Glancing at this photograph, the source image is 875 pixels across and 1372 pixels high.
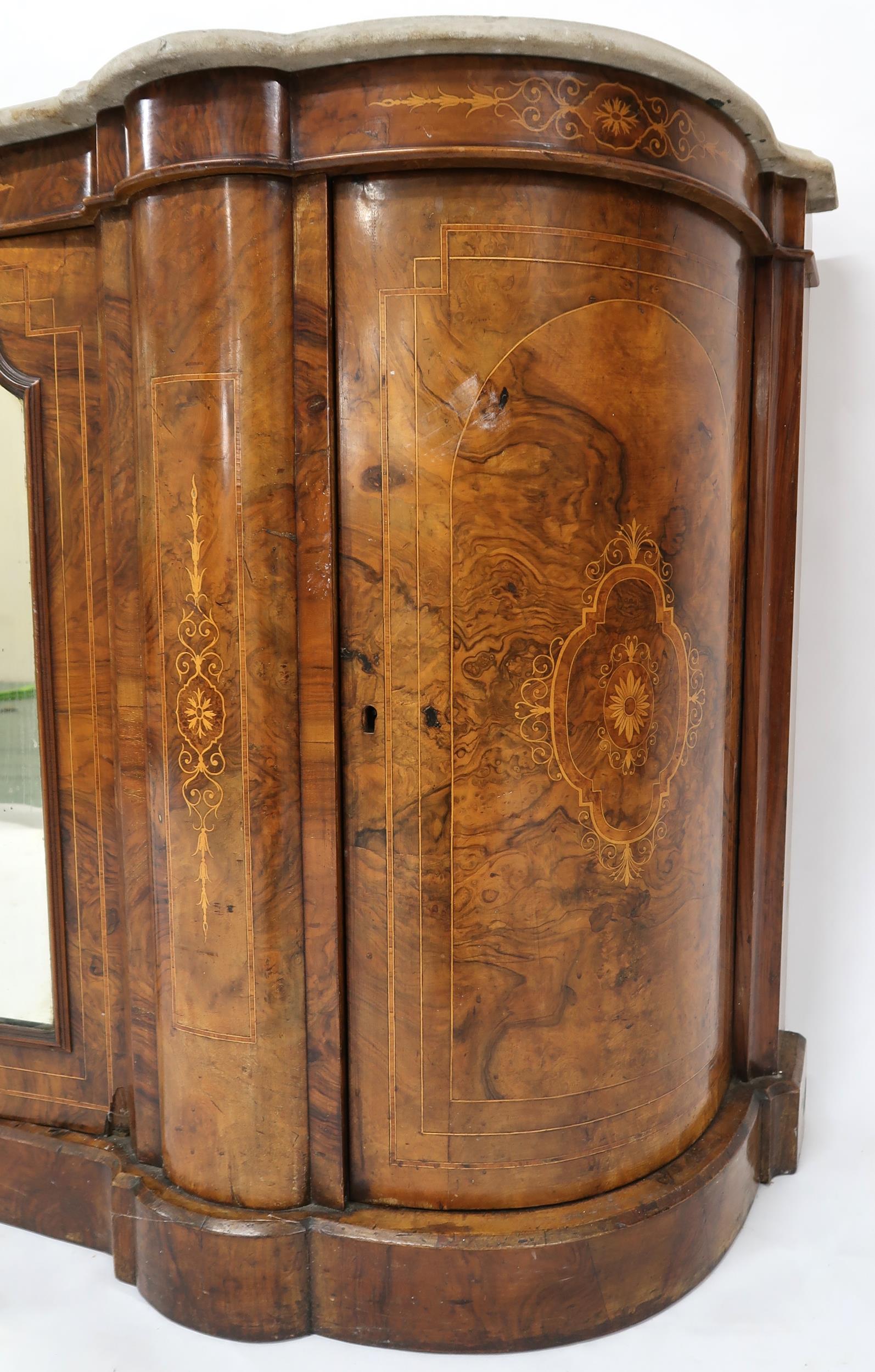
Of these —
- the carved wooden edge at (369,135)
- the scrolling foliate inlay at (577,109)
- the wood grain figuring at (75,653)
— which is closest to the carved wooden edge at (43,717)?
the wood grain figuring at (75,653)

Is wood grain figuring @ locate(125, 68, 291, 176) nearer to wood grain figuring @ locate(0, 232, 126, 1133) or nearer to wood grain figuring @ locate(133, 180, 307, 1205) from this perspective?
wood grain figuring @ locate(133, 180, 307, 1205)

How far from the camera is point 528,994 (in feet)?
6.92

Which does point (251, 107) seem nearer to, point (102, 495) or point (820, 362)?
point (102, 495)

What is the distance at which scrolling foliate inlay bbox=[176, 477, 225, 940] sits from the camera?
6.73 ft

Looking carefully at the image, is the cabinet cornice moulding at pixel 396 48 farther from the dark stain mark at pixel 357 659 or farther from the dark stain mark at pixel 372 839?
the dark stain mark at pixel 372 839

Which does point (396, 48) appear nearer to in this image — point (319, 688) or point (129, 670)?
point (319, 688)

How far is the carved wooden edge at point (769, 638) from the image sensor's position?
249 cm

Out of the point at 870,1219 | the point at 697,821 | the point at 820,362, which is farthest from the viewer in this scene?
the point at 820,362

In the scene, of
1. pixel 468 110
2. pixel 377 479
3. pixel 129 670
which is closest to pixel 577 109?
pixel 468 110

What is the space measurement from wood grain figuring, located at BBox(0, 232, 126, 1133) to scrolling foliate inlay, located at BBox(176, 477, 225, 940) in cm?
33

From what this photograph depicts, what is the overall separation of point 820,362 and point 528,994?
1.82 meters

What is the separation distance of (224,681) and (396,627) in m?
0.32

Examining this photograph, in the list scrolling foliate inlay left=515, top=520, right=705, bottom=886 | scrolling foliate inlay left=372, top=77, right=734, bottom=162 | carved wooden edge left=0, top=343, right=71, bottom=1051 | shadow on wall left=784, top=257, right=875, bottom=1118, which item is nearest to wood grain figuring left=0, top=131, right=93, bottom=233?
carved wooden edge left=0, top=343, right=71, bottom=1051

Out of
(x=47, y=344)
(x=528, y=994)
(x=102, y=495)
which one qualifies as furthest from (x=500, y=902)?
(x=47, y=344)
